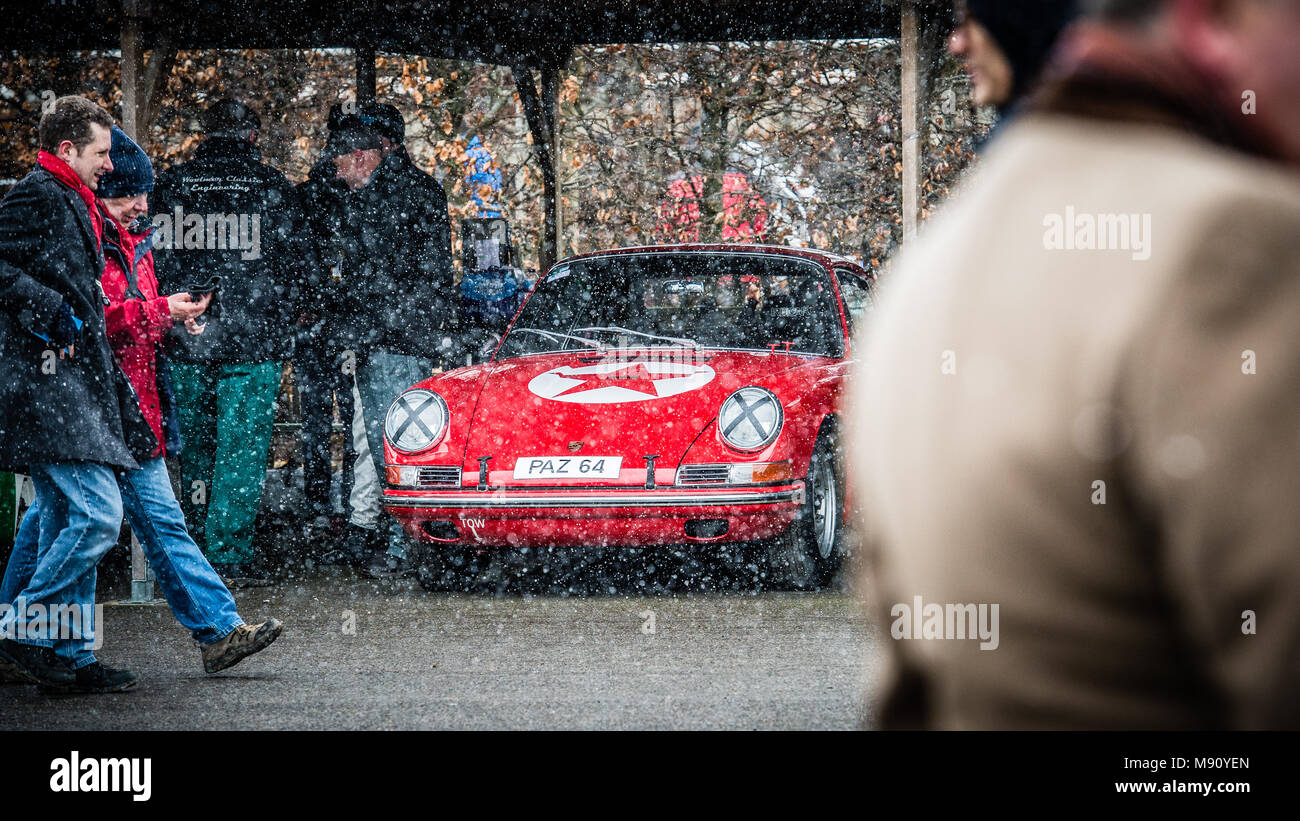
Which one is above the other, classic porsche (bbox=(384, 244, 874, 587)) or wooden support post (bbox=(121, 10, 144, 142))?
wooden support post (bbox=(121, 10, 144, 142))

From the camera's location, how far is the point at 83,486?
4.32 metres

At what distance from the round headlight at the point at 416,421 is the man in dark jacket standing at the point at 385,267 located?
24.9 inches

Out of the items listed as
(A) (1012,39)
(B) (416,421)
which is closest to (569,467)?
(B) (416,421)

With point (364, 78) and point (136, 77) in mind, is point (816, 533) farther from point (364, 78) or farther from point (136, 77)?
point (364, 78)

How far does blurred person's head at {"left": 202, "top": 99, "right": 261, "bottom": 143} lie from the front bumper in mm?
2131

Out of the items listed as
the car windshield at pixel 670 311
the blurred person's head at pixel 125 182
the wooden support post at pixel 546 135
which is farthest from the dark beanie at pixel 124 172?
the wooden support post at pixel 546 135

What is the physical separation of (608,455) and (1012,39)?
5177 mm

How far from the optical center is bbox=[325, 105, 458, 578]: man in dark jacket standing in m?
7.27

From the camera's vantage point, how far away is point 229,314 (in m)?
6.83

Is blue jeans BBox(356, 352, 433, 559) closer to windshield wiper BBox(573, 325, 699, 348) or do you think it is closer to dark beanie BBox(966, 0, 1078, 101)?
windshield wiper BBox(573, 325, 699, 348)

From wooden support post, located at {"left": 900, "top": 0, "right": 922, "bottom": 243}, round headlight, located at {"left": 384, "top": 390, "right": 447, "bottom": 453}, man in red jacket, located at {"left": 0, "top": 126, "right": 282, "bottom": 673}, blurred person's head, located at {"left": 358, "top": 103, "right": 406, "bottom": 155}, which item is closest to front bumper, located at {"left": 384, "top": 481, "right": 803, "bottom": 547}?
round headlight, located at {"left": 384, "top": 390, "right": 447, "bottom": 453}

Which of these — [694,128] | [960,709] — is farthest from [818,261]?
[694,128]
